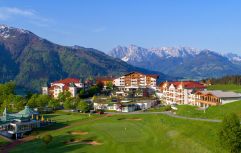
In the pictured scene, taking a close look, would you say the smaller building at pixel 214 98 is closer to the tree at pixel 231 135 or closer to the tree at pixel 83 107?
the tree at pixel 83 107

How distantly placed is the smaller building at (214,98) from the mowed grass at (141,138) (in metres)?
30.3

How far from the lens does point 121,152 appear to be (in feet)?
239

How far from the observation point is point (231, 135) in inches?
2244

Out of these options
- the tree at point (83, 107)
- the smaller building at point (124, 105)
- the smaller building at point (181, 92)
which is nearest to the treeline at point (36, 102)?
the tree at point (83, 107)

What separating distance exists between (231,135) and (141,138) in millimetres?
30323

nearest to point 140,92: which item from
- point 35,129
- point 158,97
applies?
point 158,97

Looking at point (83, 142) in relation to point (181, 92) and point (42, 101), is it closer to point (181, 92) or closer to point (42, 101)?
point (42, 101)

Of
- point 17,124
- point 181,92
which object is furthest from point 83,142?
point 181,92

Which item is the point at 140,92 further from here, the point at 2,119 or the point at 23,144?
the point at 23,144

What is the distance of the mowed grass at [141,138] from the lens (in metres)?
71.7

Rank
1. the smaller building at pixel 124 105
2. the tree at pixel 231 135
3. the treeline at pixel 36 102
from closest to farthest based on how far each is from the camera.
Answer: the tree at pixel 231 135 → the treeline at pixel 36 102 → the smaller building at pixel 124 105

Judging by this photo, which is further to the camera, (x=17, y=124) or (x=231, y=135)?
(x=17, y=124)

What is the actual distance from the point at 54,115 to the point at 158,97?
55.7 m

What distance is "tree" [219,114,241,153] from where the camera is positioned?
57072 mm
